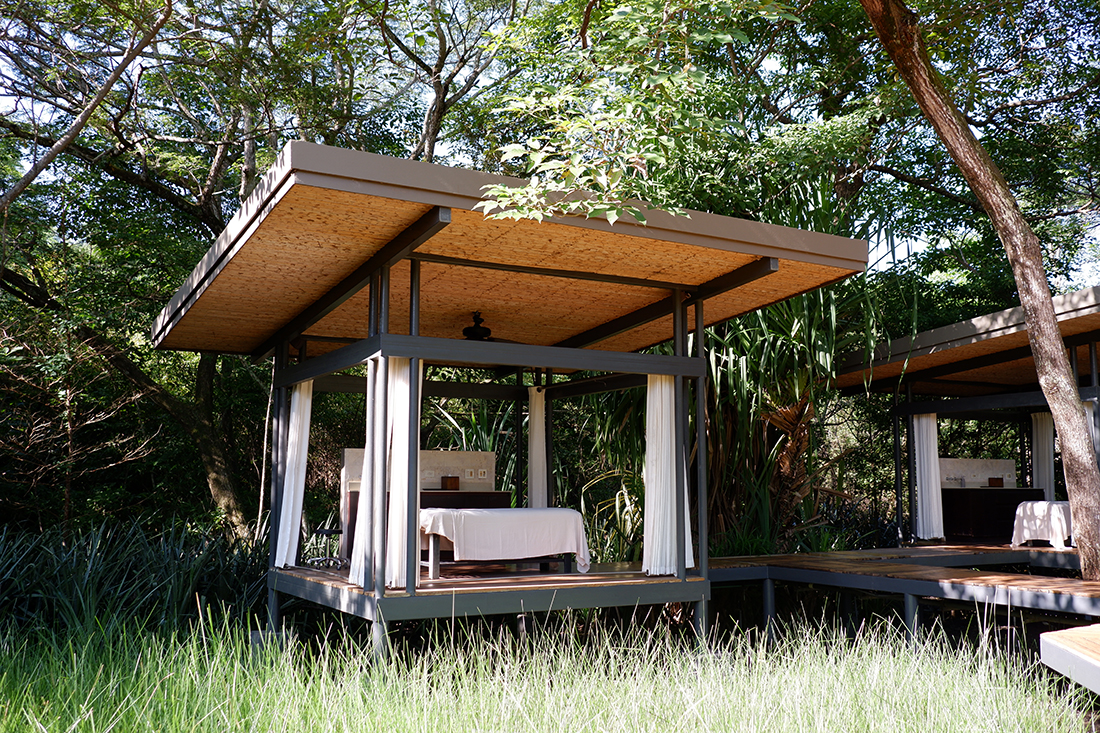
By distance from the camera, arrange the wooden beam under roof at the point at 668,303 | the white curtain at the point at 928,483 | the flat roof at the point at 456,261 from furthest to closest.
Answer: the white curtain at the point at 928,483 < the wooden beam under roof at the point at 668,303 < the flat roof at the point at 456,261

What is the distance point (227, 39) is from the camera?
35.5ft

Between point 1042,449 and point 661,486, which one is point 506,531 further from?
point 1042,449

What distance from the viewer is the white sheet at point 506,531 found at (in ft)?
19.1

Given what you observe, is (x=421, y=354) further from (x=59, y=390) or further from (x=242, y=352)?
(x=59, y=390)

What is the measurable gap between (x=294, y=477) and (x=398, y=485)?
5.57 feet

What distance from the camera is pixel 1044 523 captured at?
9055mm

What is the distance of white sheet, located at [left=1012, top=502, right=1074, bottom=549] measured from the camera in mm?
8859

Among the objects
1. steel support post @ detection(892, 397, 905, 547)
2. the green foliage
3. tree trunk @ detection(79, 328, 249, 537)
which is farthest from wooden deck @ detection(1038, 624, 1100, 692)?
tree trunk @ detection(79, 328, 249, 537)

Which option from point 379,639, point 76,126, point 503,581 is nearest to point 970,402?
point 503,581

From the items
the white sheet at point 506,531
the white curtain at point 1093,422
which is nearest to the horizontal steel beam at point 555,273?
the white sheet at point 506,531

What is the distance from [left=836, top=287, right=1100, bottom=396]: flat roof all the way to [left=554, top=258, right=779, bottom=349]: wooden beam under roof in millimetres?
2017

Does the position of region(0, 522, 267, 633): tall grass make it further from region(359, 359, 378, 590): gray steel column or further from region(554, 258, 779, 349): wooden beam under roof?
region(554, 258, 779, 349): wooden beam under roof

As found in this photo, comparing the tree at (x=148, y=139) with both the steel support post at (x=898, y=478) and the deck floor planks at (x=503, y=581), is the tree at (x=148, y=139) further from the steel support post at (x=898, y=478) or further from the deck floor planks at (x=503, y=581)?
the steel support post at (x=898, y=478)

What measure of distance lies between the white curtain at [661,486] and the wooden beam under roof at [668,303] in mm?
699
